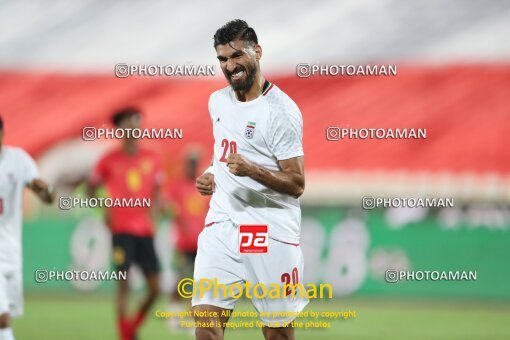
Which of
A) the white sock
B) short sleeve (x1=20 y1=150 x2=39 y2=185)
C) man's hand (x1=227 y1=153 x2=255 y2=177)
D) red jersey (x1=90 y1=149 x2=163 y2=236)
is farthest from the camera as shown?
red jersey (x1=90 y1=149 x2=163 y2=236)

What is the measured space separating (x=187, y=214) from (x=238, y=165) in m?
5.16

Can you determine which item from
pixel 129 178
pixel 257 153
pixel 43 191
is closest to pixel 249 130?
pixel 257 153

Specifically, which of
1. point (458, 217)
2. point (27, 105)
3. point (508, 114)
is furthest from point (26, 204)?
point (508, 114)

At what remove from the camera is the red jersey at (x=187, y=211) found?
906 cm

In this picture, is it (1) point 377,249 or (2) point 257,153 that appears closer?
(2) point 257,153

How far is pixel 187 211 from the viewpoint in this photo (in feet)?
30.4

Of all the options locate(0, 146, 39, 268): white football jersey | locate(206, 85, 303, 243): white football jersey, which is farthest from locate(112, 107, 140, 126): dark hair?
locate(206, 85, 303, 243): white football jersey

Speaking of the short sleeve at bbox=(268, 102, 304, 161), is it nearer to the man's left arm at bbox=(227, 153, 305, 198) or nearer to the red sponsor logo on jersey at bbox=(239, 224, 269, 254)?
the man's left arm at bbox=(227, 153, 305, 198)

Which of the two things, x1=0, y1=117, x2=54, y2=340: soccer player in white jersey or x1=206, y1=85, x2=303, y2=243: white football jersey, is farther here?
x1=0, y1=117, x2=54, y2=340: soccer player in white jersey

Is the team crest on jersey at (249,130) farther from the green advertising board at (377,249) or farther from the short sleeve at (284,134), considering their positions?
the green advertising board at (377,249)

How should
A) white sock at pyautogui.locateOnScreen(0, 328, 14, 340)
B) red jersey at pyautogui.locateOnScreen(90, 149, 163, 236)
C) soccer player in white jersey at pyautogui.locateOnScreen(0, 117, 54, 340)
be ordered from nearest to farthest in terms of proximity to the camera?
white sock at pyautogui.locateOnScreen(0, 328, 14, 340) → soccer player in white jersey at pyautogui.locateOnScreen(0, 117, 54, 340) → red jersey at pyautogui.locateOnScreen(90, 149, 163, 236)

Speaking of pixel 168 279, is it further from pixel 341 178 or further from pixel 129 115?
pixel 129 115

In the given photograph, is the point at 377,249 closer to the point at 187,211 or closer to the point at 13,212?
the point at 187,211

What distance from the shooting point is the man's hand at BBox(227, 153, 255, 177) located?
417 cm
